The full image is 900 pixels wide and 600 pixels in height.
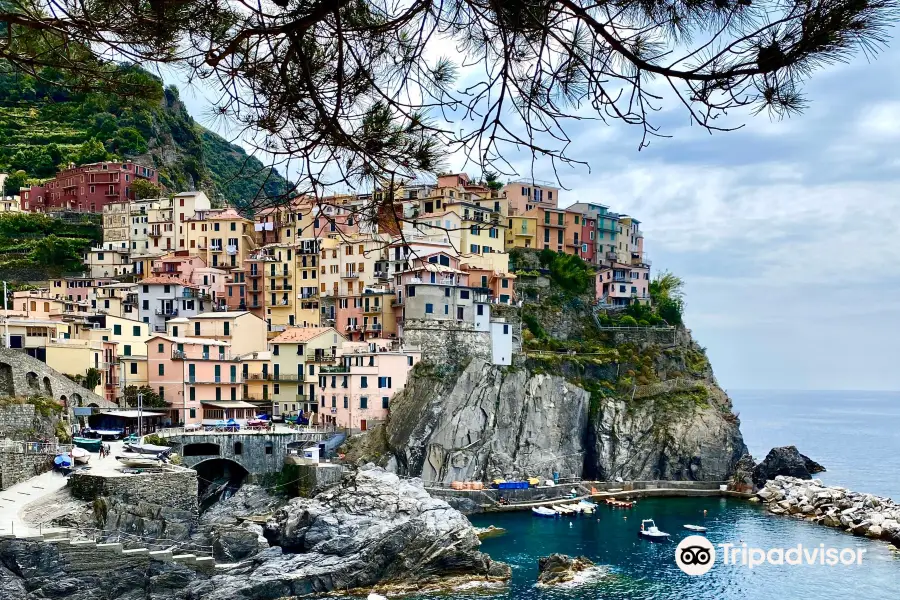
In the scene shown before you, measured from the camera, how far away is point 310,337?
53.0 m

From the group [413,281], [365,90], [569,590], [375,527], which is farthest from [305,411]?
[365,90]

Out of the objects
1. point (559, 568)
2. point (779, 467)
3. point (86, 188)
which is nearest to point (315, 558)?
point (559, 568)

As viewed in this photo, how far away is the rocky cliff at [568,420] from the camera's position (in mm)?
49562

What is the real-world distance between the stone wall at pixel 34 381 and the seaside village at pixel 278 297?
3.35 m

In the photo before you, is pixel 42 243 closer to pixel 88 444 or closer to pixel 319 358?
pixel 319 358

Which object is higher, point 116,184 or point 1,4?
point 116,184

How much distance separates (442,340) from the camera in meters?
52.6

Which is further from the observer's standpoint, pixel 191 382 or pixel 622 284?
pixel 622 284

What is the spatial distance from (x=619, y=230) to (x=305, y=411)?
2913 cm

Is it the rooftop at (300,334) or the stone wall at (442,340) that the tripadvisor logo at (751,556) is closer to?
the stone wall at (442,340)

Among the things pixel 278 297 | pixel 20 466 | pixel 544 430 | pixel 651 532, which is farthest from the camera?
pixel 278 297

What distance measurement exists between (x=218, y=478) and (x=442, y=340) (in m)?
13.5

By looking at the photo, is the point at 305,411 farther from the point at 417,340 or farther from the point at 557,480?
the point at 557,480

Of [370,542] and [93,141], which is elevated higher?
[93,141]
